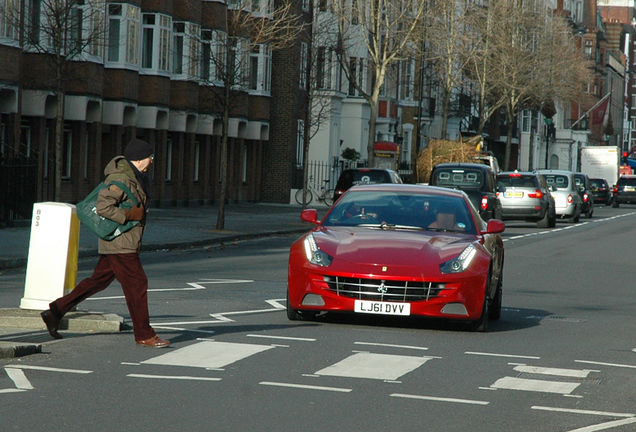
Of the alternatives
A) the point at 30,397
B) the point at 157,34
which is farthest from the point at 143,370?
the point at 157,34

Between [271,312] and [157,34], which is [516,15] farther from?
[271,312]

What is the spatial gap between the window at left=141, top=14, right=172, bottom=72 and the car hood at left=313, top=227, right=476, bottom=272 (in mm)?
27896

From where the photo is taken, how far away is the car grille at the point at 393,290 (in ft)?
36.8

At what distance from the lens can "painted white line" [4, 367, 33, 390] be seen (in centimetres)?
786

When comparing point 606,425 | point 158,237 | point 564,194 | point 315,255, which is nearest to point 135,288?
point 315,255

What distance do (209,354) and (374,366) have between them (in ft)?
4.23

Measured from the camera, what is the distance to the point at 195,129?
4322 centimetres

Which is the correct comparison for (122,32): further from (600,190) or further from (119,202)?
(600,190)

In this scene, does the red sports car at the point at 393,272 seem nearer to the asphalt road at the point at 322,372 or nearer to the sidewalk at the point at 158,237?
the asphalt road at the point at 322,372

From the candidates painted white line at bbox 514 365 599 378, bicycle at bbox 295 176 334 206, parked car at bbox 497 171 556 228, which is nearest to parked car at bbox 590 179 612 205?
bicycle at bbox 295 176 334 206

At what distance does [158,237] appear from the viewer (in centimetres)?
2509

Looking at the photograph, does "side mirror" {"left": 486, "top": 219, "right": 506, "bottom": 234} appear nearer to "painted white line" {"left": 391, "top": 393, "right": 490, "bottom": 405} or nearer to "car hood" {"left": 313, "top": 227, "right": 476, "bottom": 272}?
"car hood" {"left": 313, "top": 227, "right": 476, "bottom": 272}

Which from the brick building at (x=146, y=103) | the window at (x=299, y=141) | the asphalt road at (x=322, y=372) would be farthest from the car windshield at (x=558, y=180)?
the asphalt road at (x=322, y=372)

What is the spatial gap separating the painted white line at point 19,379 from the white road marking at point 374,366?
6.64 feet
